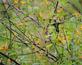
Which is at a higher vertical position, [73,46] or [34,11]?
[34,11]

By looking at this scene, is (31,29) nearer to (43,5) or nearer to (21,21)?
(21,21)

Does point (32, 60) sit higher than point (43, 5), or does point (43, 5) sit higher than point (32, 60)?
point (43, 5)

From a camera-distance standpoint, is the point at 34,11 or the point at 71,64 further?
the point at 34,11

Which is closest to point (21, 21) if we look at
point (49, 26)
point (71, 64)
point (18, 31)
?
point (18, 31)

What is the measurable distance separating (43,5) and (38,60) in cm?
81

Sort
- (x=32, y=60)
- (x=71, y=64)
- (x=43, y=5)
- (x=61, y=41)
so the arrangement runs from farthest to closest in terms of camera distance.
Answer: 1. (x=43, y=5)
2. (x=32, y=60)
3. (x=61, y=41)
4. (x=71, y=64)

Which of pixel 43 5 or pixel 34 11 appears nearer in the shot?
pixel 34 11

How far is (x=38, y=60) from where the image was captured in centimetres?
229

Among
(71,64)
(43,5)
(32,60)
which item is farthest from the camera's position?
(43,5)

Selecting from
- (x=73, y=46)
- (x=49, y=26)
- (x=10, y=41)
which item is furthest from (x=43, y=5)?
(x=73, y=46)

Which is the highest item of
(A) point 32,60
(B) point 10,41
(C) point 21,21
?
(C) point 21,21

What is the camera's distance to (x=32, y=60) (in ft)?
7.66

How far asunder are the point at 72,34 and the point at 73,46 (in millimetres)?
102

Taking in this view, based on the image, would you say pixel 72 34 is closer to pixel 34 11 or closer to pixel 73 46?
pixel 73 46
